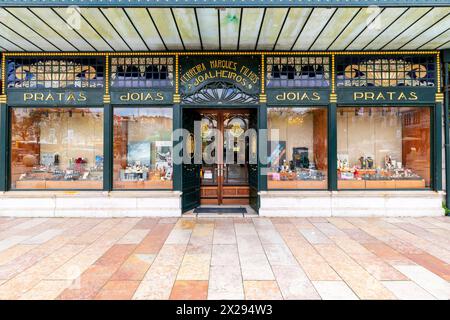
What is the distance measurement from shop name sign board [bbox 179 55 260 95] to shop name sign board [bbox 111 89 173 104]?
0.62m

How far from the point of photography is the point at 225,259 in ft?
15.3

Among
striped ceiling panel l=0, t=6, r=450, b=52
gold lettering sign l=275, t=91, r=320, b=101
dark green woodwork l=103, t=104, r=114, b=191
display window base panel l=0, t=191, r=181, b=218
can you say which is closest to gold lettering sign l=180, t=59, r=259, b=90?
striped ceiling panel l=0, t=6, r=450, b=52

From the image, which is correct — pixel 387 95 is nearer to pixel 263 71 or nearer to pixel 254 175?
pixel 263 71

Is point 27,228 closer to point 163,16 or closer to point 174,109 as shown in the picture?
point 174,109

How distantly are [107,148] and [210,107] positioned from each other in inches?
129

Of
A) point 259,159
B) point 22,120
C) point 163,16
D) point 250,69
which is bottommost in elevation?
point 259,159

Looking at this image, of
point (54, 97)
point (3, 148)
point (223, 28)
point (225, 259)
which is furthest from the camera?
point (54, 97)

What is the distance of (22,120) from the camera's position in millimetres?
7930

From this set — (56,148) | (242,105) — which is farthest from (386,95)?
(56,148)

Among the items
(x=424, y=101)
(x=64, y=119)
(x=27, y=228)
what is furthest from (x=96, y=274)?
(x=424, y=101)

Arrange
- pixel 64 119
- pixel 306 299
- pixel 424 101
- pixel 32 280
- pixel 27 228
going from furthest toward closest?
pixel 64 119 < pixel 424 101 < pixel 27 228 < pixel 32 280 < pixel 306 299

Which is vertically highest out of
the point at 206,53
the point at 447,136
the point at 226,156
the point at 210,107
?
the point at 206,53

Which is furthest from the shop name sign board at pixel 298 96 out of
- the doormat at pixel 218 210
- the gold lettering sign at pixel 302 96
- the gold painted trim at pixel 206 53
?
the doormat at pixel 218 210

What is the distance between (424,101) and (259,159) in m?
5.07
